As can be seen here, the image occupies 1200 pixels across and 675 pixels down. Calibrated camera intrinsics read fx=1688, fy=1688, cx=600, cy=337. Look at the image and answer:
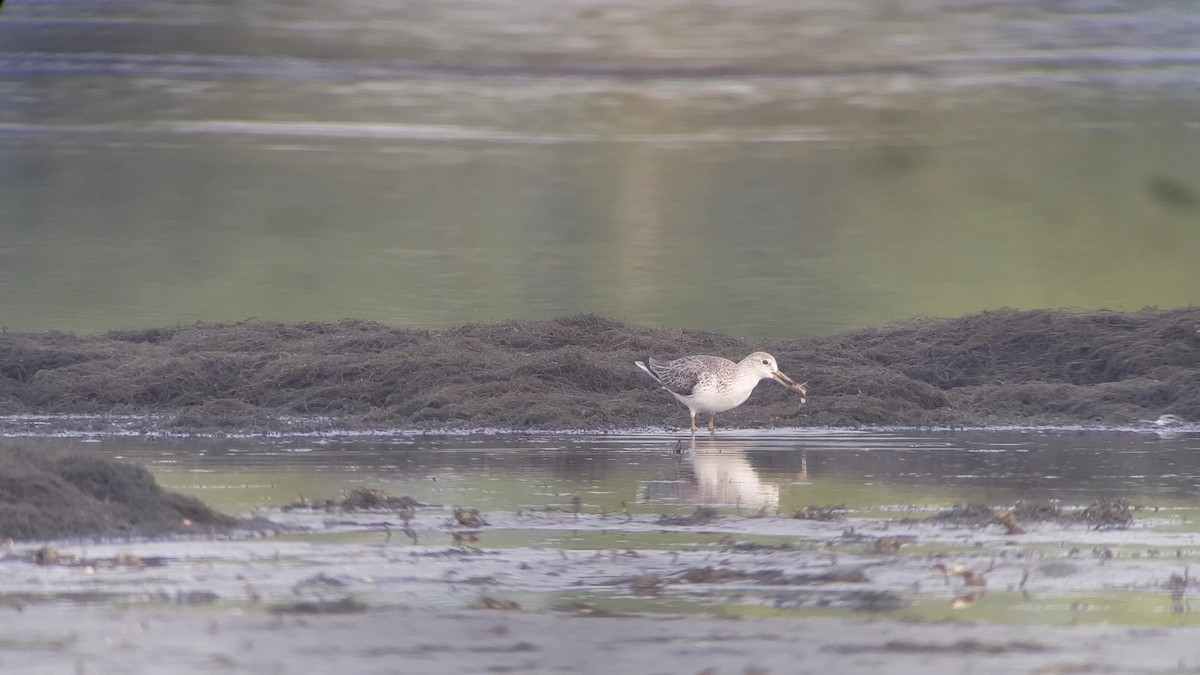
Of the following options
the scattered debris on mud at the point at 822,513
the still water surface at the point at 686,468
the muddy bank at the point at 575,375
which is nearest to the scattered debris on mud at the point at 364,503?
the still water surface at the point at 686,468

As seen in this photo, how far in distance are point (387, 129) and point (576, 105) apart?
2.98 m

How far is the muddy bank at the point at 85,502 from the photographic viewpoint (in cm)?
757

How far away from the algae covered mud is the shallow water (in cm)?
2

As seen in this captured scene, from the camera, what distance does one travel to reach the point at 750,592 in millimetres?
6504

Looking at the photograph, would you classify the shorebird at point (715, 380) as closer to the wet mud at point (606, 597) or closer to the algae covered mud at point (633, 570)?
the algae covered mud at point (633, 570)

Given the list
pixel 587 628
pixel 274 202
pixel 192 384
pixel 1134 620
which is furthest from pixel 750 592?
pixel 274 202

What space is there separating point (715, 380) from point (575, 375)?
80.3 inches

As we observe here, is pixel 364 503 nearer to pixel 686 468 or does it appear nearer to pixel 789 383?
pixel 686 468

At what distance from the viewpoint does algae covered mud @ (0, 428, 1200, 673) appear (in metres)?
5.48

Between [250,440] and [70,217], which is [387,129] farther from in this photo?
[250,440]

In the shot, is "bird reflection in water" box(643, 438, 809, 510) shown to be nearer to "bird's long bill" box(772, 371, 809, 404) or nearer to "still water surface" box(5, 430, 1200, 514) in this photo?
"still water surface" box(5, 430, 1200, 514)

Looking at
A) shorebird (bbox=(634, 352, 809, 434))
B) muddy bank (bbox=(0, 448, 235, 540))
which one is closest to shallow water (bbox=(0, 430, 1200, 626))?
muddy bank (bbox=(0, 448, 235, 540))

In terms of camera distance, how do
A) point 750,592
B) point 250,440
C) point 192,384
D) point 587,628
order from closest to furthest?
point 587,628 < point 750,592 < point 250,440 < point 192,384

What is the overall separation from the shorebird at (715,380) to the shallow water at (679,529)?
1.80 feet
